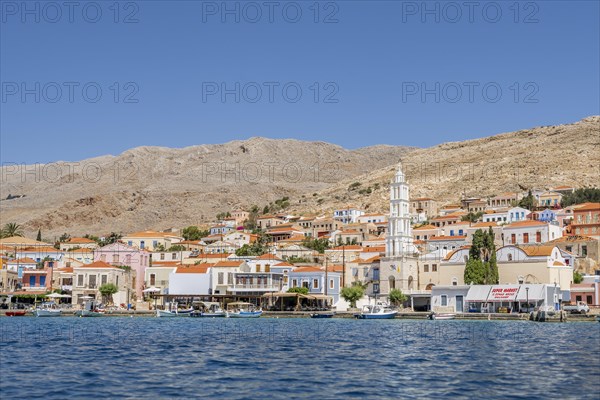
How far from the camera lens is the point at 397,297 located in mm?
76125

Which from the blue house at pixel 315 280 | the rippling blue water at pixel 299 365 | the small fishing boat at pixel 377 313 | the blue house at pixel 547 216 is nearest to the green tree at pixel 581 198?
the blue house at pixel 547 216

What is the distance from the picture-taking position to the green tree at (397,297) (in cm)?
7606

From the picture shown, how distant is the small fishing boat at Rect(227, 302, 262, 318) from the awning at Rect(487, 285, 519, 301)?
2142 centimetres

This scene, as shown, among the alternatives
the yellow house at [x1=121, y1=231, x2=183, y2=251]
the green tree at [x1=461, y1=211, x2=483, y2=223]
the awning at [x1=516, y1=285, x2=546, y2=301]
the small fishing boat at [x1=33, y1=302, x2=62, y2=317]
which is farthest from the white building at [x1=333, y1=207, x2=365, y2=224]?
the small fishing boat at [x1=33, y1=302, x2=62, y2=317]

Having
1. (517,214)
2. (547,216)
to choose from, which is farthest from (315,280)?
(517,214)

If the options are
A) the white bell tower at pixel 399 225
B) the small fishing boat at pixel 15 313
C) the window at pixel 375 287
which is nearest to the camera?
the small fishing boat at pixel 15 313

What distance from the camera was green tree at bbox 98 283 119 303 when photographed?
260 feet

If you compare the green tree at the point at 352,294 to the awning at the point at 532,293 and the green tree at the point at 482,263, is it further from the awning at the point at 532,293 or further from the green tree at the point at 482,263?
the awning at the point at 532,293

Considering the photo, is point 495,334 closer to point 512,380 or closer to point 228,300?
point 512,380

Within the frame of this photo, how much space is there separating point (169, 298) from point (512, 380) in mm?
61658

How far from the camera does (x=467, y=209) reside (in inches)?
5118

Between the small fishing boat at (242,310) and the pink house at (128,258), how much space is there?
1460cm

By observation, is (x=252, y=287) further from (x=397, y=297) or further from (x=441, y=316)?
(x=441, y=316)

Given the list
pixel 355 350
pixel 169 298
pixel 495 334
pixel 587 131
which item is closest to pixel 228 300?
pixel 169 298
